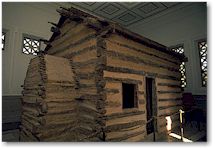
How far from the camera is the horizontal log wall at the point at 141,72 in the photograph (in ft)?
19.1

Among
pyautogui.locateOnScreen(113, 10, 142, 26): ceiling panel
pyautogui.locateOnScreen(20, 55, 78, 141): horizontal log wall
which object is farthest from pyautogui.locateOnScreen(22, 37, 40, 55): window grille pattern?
pyautogui.locateOnScreen(113, 10, 142, 26): ceiling panel

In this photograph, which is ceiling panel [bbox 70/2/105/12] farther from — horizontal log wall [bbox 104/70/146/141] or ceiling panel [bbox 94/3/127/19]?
horizontal log wall [bbox 104/70/146/141]

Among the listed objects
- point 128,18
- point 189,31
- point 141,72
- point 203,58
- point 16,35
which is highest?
point 128,18

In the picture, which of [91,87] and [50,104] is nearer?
[50,104]

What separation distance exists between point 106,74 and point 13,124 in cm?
687

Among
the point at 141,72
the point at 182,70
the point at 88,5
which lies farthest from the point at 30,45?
the point at 182,70

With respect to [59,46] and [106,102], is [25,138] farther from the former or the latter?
[59,46]

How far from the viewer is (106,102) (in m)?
5.49

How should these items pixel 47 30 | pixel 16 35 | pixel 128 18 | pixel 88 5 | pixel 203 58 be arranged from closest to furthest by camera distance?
pixel 16 35
pixel 203 58
pixel 47 30
pixel 88 5
pixel 128 18

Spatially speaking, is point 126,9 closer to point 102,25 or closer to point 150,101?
point 150,101

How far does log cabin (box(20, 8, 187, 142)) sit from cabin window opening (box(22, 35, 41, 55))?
413cm

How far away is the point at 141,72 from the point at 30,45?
7318mm

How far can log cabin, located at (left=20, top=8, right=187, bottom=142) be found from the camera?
548 cm

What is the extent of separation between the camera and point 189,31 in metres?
11.8
